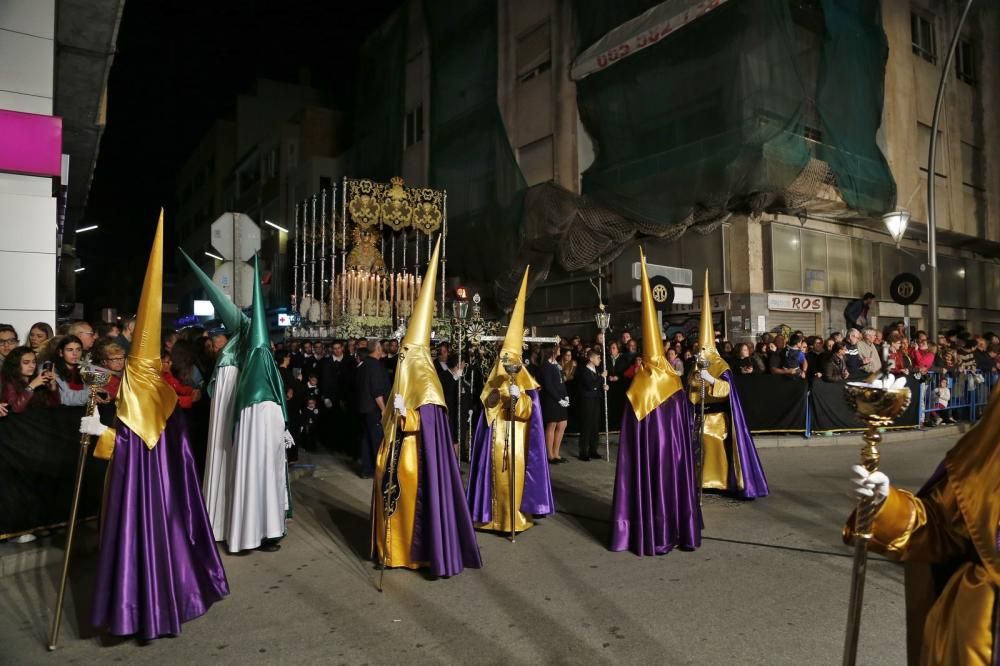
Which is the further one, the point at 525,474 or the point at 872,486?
the point at 525,474

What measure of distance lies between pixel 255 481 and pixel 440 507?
1.91 meters

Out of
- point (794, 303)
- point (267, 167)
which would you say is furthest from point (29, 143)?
point (267, 167)

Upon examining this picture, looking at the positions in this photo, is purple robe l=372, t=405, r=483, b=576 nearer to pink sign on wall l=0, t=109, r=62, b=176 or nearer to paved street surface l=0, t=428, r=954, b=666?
paved street surface l=0, t=428, r=954, b=666

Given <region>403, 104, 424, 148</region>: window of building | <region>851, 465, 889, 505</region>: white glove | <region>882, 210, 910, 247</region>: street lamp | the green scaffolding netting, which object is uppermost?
<region>403, 104, 424, 148</region>: window of building

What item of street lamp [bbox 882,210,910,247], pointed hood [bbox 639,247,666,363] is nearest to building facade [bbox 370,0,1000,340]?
street lamp [bbox 882,210,910,247]

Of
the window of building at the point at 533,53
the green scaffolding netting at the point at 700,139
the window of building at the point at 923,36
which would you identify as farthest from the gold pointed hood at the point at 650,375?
the window of building at the point at 923,36

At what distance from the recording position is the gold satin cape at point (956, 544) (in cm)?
194

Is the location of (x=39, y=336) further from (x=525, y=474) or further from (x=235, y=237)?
(x=525, y=474)

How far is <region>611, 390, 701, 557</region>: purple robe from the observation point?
5.92 m

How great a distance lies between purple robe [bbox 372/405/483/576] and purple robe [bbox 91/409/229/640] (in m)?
1.57

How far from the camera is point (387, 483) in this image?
545cm

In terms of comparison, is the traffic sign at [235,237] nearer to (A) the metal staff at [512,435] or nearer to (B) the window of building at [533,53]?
(A) the metal staff at [512,435]

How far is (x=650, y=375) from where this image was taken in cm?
622

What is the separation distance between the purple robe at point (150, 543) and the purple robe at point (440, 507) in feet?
5.14
